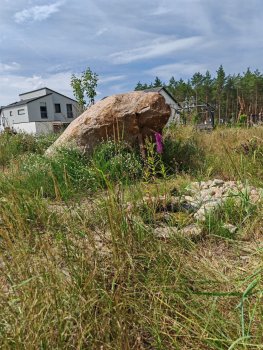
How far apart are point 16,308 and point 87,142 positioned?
157 inches

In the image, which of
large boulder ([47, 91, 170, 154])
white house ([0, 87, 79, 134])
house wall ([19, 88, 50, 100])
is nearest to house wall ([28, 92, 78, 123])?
white house ([0, 87, 79, 134])

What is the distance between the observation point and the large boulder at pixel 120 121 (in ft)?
16.7

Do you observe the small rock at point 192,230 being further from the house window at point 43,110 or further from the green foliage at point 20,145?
the house window at point 43,110

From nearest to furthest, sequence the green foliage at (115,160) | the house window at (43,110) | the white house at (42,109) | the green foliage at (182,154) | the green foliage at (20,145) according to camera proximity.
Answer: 1. the green foliage at (115,160)
2. the green foliage at (182,154)
3. the green foliage at (20,145)
4. the white house at (42,109)
5. the house window at (43,110)

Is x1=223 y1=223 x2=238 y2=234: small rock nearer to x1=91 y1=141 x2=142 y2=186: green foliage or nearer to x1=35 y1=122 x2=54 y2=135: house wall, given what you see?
x1=91 y1=141 x2=142 y2=186: green foliage

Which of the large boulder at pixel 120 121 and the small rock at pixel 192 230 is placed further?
the large boulder at pixel 120 121

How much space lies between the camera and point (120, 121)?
16.6 feet

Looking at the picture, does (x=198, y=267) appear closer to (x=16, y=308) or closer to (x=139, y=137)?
(x=16, y=308)

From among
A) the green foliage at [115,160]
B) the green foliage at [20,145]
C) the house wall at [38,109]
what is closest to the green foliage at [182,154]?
the green foliage at [115,160]

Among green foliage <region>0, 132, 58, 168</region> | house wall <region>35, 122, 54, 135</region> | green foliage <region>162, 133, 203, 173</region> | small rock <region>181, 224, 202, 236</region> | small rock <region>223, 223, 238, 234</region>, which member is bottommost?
small rock <region>223, 223, 238, 234</region>

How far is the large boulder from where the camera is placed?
510 centimetres

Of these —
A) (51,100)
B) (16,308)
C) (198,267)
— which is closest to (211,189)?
(198,267)

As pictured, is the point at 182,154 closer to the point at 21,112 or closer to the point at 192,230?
the point at 192,230

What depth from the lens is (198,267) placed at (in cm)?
169
